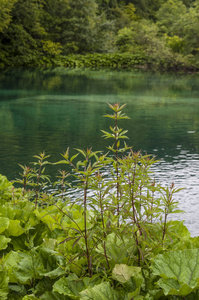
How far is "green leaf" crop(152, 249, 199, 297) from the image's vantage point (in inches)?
61.8

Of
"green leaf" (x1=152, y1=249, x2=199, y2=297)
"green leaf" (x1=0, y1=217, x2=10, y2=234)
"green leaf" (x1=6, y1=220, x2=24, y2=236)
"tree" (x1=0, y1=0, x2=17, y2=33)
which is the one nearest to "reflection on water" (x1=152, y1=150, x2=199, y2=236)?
"green leaf" (x1=6, y1=220, x2=24, y2=236)

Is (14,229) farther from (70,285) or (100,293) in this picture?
(100,293)

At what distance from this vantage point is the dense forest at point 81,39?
123 feet

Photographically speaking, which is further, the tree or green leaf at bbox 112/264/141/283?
the tree

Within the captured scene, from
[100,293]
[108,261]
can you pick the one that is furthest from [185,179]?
[100,293]

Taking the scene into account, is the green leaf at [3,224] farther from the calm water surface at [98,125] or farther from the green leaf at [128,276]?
the calm water surface at [98,125]

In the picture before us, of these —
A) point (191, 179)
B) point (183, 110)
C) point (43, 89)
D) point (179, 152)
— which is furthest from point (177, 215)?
point (43, 89)

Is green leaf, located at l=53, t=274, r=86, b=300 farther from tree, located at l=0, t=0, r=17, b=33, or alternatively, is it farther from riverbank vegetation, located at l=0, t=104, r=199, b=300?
tree, located at l=0, t=0, r=17, b=33

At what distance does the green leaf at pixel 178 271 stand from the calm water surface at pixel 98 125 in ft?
12.2

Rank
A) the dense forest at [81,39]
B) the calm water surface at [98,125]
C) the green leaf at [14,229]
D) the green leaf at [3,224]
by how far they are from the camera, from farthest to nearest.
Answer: the dense forest at [81,39] → the calm water surface at [98,125] → the green leaf at [14,229] → the green leaf at [3,224]

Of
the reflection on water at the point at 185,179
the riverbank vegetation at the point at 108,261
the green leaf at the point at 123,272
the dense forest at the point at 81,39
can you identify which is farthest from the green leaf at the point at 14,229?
the dense forest at the point at 81,39

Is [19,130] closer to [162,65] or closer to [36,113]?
[36,113]

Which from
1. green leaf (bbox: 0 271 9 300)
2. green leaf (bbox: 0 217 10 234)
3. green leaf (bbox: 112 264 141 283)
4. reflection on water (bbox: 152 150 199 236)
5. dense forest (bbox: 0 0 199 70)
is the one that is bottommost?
reflection on water (bbox: 152 150 199 236)

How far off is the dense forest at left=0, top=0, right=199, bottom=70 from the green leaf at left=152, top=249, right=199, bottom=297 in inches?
1424
